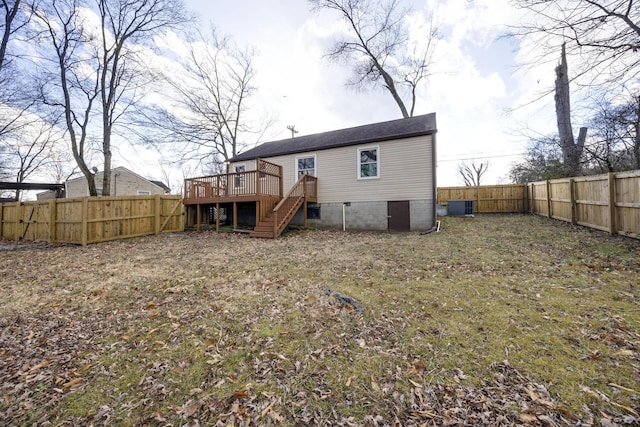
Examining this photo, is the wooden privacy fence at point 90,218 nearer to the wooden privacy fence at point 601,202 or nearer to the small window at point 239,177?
the small window at point 239,177

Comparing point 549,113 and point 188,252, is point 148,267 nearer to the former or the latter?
point 188,252

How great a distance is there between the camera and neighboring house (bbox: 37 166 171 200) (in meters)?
23.3

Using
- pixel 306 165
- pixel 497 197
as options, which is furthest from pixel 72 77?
pixel 497 197

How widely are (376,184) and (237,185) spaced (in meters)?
7.07

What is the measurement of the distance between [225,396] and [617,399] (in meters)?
3.24

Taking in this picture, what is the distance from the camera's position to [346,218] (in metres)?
11.8

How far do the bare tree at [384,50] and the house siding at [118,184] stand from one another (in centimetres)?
2300

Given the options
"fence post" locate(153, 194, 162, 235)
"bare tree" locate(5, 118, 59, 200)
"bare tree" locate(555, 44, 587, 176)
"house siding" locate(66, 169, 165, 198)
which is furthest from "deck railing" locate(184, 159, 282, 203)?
"bare tree" locate(5, 118, 59, 200)

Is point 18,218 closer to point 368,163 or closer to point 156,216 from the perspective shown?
point 156,216

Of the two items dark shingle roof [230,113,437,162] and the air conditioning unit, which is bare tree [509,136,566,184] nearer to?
the air conditioning unit

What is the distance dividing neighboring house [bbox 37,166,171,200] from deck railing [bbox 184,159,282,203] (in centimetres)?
1462

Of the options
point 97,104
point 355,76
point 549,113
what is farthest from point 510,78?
point 97,104

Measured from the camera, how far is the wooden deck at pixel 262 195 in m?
10.4

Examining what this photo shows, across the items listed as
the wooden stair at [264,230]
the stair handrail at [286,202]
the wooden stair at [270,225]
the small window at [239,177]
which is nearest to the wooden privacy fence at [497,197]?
the stair handrail at [286,202]
